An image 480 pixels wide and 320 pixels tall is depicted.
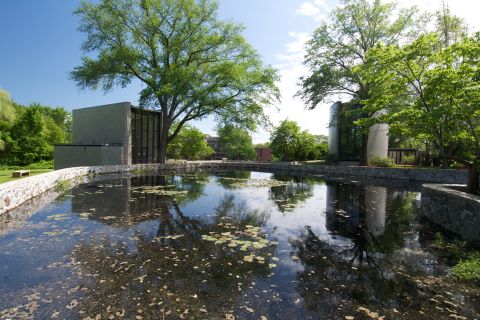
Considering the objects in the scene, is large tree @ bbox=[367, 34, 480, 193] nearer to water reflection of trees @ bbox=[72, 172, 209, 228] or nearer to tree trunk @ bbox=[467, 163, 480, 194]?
tree trunk @ bbox=[467, 163, 480, 194]

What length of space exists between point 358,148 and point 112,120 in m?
26.4

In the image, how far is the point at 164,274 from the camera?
13.8ft

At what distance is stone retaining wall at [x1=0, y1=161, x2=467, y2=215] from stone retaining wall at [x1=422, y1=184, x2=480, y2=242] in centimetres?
1174

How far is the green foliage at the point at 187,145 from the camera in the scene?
139 ft

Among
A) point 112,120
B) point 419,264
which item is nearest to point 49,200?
point 419,264

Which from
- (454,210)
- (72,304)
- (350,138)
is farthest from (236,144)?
(72,304)

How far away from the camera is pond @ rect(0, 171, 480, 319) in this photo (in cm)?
336

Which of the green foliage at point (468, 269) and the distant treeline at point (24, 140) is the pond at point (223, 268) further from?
the distant treeline at point (24, 140)

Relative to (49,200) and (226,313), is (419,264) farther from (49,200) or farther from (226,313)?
(49,200)

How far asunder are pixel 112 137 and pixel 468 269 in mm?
27685

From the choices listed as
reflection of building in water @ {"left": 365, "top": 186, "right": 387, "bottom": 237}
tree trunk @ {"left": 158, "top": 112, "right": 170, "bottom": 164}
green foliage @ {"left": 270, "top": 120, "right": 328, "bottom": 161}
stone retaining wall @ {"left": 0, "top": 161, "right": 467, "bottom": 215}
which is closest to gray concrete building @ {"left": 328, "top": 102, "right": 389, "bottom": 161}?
stone retaining wall @ {"left": 0, "top": 161, "right": 467, "bottom": 215}

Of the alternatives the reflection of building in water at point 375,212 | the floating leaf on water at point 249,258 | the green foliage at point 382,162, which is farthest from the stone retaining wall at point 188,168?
the reflection of building in water at point 375,212

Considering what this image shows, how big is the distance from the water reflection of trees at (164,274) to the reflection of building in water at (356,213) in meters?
2.82

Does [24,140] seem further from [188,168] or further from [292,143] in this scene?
[292,143]
